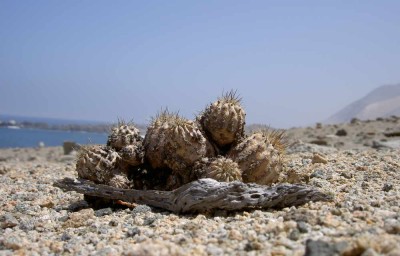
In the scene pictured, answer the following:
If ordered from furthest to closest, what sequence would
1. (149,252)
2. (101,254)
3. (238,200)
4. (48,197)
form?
(48,197) < (238,200) < (101,254) < (149,252)

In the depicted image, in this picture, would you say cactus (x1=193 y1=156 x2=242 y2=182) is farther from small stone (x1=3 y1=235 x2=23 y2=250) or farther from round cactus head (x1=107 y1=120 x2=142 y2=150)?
small stone (x1=3 y1=235 x2=23 y2=250)

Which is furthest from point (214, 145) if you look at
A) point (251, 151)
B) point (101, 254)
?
point (101, 254)

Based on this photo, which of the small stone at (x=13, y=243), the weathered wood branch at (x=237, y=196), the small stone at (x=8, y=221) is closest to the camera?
the small stone at (x=13, y=243)

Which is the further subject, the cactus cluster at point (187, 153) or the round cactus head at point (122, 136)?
the round cactus head at point (122, 136)

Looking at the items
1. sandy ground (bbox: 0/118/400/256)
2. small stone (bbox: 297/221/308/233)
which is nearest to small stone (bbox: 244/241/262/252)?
sandy ground (bbox: 0/118/400/256)

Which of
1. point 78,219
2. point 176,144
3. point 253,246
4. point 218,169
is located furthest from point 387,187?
point 78,219

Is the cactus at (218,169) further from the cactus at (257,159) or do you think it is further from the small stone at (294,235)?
the small stone at (294,235)

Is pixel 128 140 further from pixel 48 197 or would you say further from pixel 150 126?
pixel 48 197

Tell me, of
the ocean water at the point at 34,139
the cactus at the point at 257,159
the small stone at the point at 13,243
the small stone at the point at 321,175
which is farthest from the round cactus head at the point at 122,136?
the ocean water at the point at 34,139
